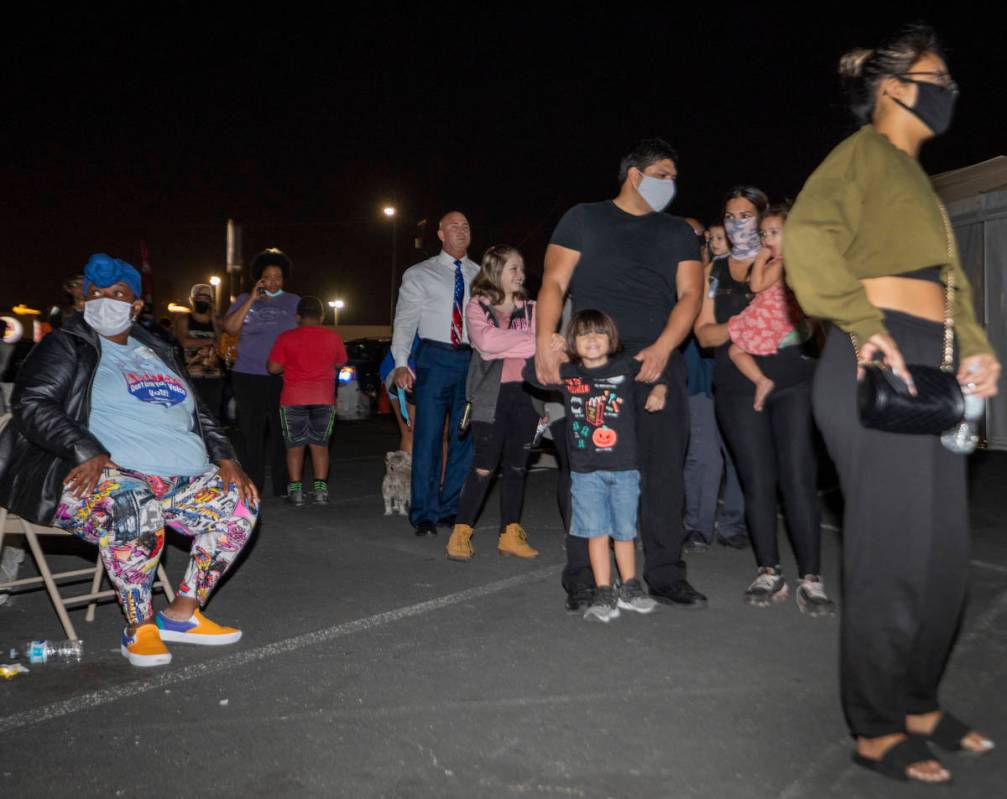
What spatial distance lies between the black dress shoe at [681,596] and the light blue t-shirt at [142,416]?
2348 mm

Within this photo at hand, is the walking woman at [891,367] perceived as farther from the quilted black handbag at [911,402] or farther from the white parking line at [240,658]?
the white parking line at [240,658]

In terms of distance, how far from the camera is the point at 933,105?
9.65 ft

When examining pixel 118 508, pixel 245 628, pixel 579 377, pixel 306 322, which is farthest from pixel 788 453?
pixel 306 322

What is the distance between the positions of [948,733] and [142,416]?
3.49 metres

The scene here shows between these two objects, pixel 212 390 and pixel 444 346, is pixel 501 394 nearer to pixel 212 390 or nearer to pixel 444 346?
pixel 444 346

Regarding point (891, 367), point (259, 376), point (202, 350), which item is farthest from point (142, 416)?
point (202, 350)

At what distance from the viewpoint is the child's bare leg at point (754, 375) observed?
4801 mm

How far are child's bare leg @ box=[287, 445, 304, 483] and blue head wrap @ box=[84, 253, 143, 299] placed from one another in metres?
3.76

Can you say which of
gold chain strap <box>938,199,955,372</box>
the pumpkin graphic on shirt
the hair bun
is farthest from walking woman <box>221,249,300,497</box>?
gold chain strap <box>938,199,955,372</box>

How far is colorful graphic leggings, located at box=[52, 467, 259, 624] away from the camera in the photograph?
412 cm

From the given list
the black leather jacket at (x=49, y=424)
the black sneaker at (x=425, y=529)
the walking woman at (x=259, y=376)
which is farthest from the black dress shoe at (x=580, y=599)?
the walking woman at (x=259, y=376)

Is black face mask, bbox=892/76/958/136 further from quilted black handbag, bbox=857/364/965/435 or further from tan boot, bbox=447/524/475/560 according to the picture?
tan boot, bbox=447/524/475/560

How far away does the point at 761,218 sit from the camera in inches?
199

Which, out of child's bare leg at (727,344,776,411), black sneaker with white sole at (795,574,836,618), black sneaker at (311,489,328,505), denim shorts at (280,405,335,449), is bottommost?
black sneaker at (311,489,328,505)
